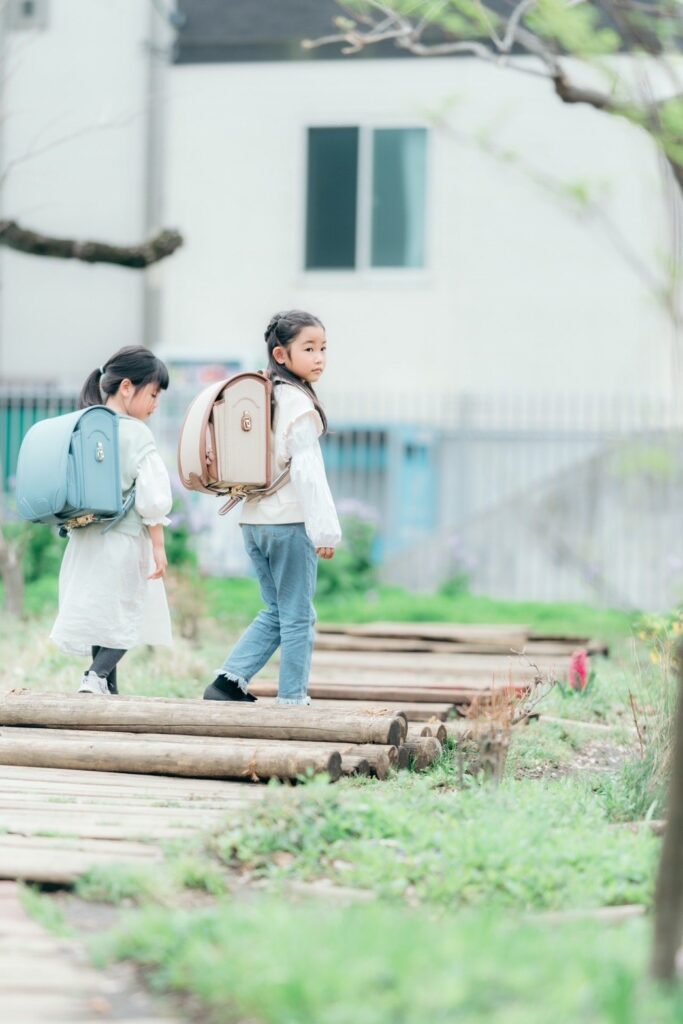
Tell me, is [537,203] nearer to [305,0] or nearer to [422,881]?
[305,0]

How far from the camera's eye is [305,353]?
6.95m

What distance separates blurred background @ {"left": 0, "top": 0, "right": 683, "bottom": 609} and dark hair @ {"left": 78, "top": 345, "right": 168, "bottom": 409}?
7506 millimetres

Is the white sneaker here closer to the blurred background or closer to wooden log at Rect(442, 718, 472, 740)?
wooden log at Rect(442, 718, 472, 740)

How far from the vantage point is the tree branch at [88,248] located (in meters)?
12.2

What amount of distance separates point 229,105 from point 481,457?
15.1ft

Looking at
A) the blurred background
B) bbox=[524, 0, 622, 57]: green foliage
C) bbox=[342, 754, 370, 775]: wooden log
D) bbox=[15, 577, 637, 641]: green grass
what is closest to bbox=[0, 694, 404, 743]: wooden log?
bbox=[342, 754, 370, 775]: wooden log

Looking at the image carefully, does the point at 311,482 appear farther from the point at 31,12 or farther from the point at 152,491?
the point at 31,12

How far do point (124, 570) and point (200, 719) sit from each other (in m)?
1.29

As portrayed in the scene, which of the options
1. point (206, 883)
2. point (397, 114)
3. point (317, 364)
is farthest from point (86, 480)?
point (397, 114)

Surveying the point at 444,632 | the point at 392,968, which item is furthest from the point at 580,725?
the point at 392,968

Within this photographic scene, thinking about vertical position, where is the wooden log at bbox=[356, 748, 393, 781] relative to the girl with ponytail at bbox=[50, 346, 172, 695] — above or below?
below

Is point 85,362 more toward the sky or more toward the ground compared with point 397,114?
more toward the ground

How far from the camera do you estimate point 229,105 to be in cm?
1720

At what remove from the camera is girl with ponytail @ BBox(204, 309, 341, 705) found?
6816 mm
